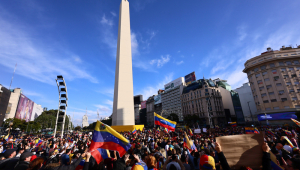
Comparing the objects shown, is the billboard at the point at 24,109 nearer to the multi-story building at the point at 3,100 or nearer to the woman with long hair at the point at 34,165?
the multi-story building at the point at 3,100

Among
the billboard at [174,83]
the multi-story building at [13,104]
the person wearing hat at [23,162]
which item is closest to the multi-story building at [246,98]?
the billboard at [174,83]

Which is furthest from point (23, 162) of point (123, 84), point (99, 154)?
point (123, 84)

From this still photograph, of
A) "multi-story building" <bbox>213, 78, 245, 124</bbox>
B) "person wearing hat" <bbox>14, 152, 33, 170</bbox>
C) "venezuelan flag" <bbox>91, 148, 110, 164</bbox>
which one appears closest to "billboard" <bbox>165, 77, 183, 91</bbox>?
"multi-story building" <bbox>213, 78, 245, 124</bbox>

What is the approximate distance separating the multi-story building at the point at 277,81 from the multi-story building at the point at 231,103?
27308 millimetres

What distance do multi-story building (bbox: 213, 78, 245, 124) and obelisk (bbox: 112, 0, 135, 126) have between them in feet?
211

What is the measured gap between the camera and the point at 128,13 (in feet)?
124

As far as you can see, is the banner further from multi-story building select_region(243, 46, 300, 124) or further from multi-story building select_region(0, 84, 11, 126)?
multi-story building select_region(243, 46, 300, 124)

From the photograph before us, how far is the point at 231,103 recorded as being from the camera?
87.3 meters

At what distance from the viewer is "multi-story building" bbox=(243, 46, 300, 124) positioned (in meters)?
45.1

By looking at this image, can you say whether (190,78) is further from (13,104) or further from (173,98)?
(13,104)

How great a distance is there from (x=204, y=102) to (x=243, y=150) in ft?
250

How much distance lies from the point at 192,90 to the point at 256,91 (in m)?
33.5

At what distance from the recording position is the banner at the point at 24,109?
72.1 m

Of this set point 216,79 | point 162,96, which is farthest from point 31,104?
point 216,79
